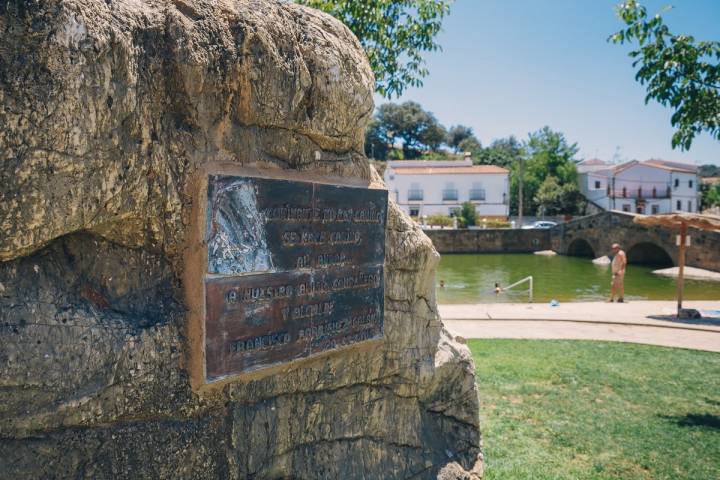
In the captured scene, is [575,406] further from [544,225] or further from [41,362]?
[544,225]

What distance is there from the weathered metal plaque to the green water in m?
14.1

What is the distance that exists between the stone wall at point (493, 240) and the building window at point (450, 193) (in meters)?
12.6

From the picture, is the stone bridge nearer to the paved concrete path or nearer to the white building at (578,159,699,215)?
the paved concrete path

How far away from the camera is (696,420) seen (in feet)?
19.1

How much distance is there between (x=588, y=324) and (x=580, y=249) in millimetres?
29411

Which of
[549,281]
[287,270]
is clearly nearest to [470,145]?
[549,281]

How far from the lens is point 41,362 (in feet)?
7.38

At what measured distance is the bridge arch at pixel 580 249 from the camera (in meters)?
38.1

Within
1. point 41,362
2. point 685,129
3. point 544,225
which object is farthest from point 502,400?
point 544,225

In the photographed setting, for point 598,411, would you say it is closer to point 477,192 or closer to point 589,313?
point 589,313

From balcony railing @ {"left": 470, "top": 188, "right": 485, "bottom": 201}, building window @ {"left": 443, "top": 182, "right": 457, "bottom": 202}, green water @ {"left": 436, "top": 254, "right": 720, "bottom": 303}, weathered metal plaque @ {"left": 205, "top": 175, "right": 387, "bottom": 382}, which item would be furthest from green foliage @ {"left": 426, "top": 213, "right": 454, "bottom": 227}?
weathered metal plaque @ {"left": 205, "top": 175, "right": 387, "bottom": 382}

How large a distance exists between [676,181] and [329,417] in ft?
199

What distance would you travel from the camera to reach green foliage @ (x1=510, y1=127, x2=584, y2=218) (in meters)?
51.6

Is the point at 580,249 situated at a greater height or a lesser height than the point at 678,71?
lesser
